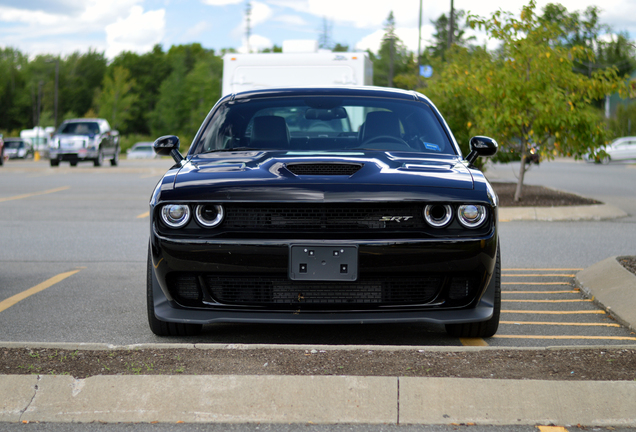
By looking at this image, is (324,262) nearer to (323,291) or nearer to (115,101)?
(323,291)

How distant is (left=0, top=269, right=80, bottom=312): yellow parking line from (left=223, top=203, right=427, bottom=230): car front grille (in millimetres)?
2517

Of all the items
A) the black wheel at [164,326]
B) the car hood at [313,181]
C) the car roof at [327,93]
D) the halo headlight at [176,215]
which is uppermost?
the car roof at [327,93]

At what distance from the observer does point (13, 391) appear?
3.38 meters

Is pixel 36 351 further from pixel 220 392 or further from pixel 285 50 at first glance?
pixel 285 50

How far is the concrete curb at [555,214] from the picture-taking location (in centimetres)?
1230

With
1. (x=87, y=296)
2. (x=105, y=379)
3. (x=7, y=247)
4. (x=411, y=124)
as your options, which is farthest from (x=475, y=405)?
(x=7, y=247)

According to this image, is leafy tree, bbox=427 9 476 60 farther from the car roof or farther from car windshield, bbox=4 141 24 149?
the car roof

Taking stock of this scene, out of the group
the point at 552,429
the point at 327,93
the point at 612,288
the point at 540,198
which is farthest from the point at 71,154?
the point at 552,429

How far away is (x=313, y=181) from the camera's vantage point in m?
4.17

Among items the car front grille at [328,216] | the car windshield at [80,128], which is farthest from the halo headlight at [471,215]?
the car windshield at [80,128]

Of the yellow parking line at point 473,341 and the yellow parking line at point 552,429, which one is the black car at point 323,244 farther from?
the yellow parking line at point 552,429

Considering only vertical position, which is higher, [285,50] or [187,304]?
[285,50]

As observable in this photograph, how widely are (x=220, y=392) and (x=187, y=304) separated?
108 centimetres

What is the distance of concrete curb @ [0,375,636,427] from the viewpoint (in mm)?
3240
